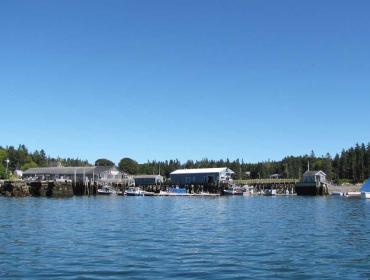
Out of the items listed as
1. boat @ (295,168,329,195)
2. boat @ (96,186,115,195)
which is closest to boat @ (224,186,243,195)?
boat @ (295,168,329,195)

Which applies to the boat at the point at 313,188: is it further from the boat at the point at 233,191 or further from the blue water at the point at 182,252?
the blue water at the point at 182,252

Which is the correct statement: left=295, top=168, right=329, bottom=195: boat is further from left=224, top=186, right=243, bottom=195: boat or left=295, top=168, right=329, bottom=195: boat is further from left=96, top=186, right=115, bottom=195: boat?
left=96, top=186, right=115, bottom=195: boat

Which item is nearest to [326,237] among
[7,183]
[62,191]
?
[62,191]

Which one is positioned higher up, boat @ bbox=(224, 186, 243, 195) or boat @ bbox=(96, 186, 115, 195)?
boat @ bbox=(96, 186, 115, 195)

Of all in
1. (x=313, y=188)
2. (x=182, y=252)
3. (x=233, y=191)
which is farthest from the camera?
(x=233, y=191)

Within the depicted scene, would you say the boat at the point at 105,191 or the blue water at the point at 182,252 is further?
the boat at the point at 105,191

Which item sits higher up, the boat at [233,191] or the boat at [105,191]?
the boat at [105,191]

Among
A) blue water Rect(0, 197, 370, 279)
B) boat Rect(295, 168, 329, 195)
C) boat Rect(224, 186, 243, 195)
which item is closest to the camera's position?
blue water Rect(0, 197, 370, 279)

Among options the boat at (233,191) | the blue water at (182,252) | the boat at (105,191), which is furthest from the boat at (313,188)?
the blue water at (182,252)

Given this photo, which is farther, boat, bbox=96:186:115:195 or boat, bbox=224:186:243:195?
boat, bbox=224:186:243:195

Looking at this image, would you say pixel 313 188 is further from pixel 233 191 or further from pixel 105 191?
pixel 105 191

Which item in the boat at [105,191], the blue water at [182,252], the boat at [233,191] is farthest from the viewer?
the boat at [233,191]

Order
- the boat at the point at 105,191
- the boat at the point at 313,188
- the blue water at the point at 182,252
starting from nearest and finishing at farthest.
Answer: the blue water at the point at 182,252, the boat at the point at 105,191, the boat at the point at 313,188

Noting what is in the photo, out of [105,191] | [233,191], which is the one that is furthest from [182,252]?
[233,191]
